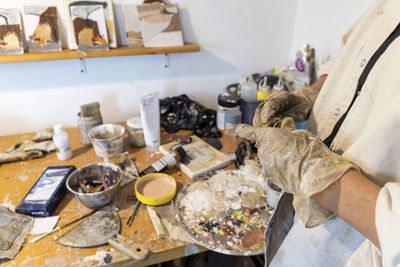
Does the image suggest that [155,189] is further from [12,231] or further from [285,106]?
[285,106]

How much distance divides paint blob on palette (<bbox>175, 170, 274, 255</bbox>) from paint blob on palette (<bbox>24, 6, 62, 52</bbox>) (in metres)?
0.94

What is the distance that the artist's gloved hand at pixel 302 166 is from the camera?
0.61 metres

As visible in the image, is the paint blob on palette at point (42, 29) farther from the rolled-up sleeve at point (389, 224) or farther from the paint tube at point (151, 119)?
the rolled-up sleeve at point (389, 224)

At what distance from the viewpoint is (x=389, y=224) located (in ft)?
1.59

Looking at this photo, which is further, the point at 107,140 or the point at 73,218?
the point at 107,140

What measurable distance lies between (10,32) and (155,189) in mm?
981

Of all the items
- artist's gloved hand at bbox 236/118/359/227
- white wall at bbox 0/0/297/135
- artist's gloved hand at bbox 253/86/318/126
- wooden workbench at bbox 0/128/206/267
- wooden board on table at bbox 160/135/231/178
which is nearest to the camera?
artist's gloved hand at bbox 236/118/359/227

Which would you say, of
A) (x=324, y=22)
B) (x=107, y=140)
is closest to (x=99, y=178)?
(x=107, y=140)

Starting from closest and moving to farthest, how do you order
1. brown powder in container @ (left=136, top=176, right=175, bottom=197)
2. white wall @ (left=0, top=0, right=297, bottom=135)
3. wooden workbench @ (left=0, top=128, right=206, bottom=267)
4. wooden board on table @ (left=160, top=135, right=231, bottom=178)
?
wooden workbench @ (left=0, top=128, right=206, bottom=267) → brown powder in container @ (left=136, top=176, right=175, bottom=197) → wooden board on table @ (left=160, top=135, right=231, bottom=178) → white wall @ (left=0, top=0, right=297, bottom=135)

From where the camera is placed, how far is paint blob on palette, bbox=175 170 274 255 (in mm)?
880

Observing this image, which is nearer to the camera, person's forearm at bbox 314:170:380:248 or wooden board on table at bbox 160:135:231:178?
person's forearm at bbox 314:170:380:248

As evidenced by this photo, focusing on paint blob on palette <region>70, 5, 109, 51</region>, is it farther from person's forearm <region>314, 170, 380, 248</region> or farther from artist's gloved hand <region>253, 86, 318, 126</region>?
person's forearm <region>314, 170, 380, 248</region>

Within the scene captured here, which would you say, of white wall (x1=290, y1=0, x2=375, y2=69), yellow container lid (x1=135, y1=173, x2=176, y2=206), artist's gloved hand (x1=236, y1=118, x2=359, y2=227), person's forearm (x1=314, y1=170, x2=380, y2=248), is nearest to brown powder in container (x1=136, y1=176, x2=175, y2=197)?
yellow container lid (x1=135, y1=173, x2=176, y2=206)

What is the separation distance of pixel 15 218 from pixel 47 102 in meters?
0.72
